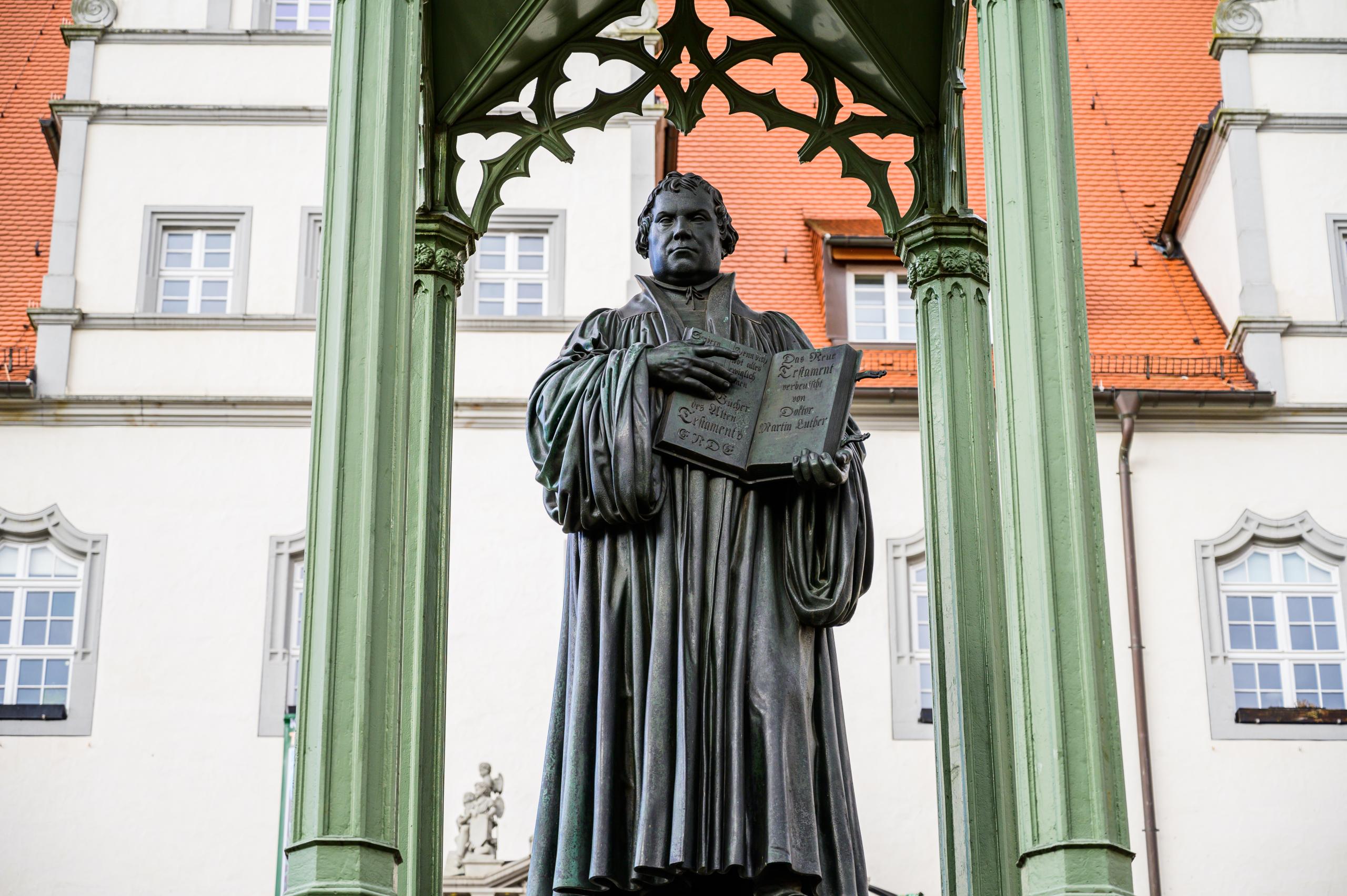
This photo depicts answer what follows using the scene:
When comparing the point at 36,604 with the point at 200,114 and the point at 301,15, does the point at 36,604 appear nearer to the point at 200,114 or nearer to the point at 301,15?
the point at 200,114

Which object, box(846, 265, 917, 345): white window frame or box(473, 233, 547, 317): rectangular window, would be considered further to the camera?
box(846, 265, 917, 345): white window frame

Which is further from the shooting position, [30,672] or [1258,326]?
[1258,326]

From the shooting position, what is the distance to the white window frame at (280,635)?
2488 cm

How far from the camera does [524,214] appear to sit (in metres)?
26.3

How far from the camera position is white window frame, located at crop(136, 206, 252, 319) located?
26188 millimetres

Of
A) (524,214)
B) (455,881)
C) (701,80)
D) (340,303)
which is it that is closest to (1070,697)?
(340,303)

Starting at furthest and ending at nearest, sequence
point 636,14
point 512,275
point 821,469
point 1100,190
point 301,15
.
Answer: point 1100,190, point 301,15, point 512,275, point 636,14, point 821,469

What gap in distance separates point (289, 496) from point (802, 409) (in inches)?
715

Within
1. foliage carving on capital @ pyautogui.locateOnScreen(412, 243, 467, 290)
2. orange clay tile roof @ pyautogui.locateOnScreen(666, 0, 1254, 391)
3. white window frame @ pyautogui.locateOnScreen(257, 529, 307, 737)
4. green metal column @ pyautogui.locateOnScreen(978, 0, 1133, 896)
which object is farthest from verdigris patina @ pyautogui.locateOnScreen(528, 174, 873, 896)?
white window frame @ pyautogui.locateOnScreen(257, 529, 307, 737)

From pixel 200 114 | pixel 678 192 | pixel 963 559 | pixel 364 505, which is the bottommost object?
pixel 364 505

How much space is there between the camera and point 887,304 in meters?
26.7

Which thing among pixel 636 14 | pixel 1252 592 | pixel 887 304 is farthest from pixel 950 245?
pixel 1252 592

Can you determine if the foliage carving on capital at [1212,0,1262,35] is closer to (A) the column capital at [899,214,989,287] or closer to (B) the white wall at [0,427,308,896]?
(B) the white wall at [0,427,308,896]

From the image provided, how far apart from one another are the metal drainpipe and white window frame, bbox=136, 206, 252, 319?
31.8ft
